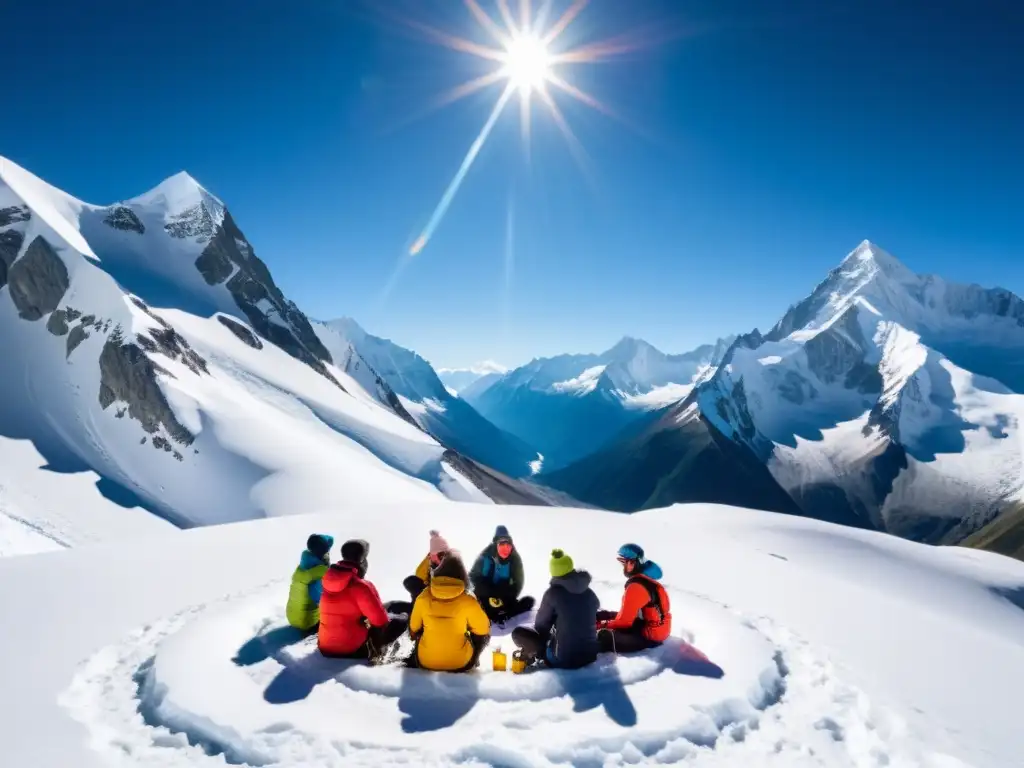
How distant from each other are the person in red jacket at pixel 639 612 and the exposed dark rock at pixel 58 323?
101279 mm

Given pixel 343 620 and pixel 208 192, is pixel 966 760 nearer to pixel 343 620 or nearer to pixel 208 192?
pixel 343 620

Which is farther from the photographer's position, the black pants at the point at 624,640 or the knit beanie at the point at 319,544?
the knit beanie at the point at 319,544

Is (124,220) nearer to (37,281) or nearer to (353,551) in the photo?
(37,281)

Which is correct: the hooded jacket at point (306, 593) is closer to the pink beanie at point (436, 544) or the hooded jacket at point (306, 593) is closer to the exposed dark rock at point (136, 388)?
the pink beanie at point (436, 544)

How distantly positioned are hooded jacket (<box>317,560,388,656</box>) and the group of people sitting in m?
0.02

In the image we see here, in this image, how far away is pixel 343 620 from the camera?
9.26 m

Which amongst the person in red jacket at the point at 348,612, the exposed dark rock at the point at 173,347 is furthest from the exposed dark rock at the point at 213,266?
the person in red jacket at the point at 348,612

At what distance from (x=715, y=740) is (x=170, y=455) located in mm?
77260

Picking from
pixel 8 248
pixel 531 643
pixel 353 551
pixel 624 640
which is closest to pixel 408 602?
pixel 353 551

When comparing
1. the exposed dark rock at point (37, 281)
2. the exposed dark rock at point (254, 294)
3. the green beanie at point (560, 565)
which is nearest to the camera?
the green beanie at point (560, 565)

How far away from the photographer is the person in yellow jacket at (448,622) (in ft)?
28.0

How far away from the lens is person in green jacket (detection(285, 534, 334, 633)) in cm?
1017

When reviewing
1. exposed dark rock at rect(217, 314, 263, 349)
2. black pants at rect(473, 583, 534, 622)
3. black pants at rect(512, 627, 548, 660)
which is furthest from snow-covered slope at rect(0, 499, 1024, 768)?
exposed dark rock at rect(217, 314, 263, 349)

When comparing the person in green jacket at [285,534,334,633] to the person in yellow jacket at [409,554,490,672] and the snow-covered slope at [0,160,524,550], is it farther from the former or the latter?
the snow-covered slope at [0,160,524,550]
